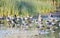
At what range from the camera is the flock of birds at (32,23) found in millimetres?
2842

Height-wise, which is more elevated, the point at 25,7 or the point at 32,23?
the point at 25,7

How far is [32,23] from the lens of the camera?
291 centimetres

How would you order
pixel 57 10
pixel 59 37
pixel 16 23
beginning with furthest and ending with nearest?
pixel 57 10, pixel 16 23, pixel 59 37

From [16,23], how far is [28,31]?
0.27m

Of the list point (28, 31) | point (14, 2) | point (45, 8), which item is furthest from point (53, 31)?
point (14, 2)

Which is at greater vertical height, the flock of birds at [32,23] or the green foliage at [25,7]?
the green foliage at [25,7]

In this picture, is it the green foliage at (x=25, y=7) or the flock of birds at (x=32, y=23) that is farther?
the green foliage at (x=25, y=7)

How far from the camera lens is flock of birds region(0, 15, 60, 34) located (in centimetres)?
284

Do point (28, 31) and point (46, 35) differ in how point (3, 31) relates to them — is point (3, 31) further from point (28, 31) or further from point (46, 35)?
point (46, 35)

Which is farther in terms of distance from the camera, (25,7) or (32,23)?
(25,7)

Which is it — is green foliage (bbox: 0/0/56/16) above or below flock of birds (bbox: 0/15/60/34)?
above

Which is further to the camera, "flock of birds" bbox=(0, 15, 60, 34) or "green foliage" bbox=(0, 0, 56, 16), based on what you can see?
"green foliage" bbox=(0, 0, 56, 16)

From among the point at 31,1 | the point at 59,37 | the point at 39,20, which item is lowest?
the point at 59,37

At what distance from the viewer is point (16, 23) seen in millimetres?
2936
